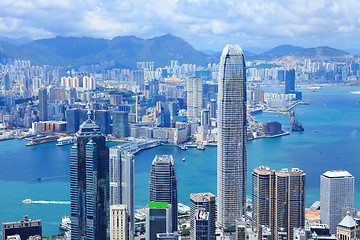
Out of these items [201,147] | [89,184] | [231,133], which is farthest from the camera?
[201,147]

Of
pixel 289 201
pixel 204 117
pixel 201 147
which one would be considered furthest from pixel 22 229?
pixel 204 117

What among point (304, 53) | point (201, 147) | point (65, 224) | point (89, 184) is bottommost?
point (65, 224)

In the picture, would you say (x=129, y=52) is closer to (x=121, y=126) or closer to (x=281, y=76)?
(x=281, y=76)

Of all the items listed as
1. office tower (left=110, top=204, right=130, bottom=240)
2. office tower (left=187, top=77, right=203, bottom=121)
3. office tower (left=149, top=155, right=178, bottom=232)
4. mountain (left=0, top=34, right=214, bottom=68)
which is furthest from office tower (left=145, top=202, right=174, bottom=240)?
mountain (left=0, top=34, right=214, bottom=68)

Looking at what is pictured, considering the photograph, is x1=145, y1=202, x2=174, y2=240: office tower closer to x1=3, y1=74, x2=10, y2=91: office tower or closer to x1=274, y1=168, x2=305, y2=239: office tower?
x1=274, y1=168, x2=305, y2=239: office tower

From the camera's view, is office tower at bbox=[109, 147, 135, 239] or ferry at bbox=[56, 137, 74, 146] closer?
office tower at bbox=[109, 147, 135, 239]

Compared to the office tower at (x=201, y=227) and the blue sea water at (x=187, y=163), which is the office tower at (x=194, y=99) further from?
the office tower at (x=201, y=227)
